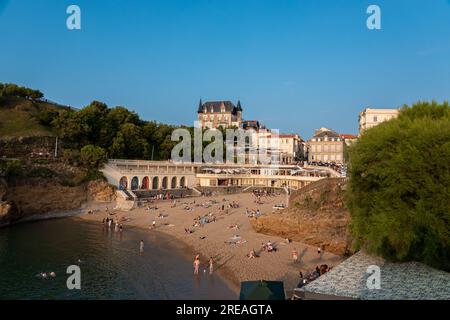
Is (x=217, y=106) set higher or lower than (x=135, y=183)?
higher

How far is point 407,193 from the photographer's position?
19.8m

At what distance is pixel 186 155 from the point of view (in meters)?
89.9

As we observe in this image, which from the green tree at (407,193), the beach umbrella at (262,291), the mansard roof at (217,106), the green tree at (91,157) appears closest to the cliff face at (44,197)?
the green tree at (91,157)

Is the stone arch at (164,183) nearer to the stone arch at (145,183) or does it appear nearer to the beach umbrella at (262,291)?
the stone arch at (145,183)

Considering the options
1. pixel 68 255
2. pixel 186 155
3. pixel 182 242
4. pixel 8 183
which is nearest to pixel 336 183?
pixel 182 242

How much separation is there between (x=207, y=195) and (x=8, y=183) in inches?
1362

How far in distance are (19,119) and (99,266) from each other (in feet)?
175

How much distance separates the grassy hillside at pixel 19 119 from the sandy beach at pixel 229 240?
2285 centimetres

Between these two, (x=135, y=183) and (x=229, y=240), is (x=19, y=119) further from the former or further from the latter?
(x=229, y=240)

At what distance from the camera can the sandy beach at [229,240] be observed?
2681 centimetres

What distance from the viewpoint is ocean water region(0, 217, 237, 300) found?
22.8 metres

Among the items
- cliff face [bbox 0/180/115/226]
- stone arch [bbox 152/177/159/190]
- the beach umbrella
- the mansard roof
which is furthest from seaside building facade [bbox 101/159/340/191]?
the mansard roof

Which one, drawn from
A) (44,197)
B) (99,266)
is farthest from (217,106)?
(99,266)

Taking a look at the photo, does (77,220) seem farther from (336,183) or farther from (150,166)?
(336,183)
